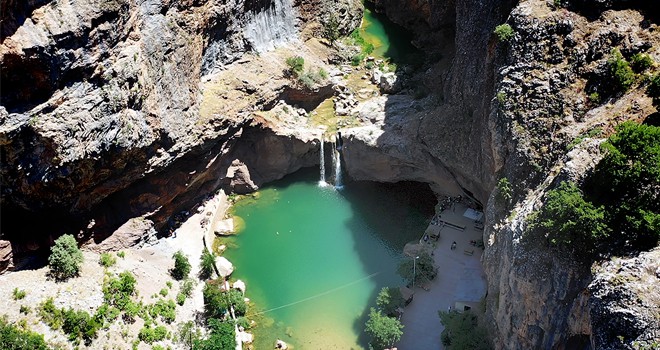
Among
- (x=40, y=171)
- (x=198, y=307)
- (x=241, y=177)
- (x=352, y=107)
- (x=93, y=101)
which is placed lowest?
(x=198, y=307)

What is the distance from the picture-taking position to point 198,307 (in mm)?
45062

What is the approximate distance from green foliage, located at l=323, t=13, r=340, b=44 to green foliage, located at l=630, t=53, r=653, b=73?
97.0 feet

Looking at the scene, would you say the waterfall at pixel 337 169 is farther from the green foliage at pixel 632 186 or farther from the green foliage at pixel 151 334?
the green foliage at pixel 632 186

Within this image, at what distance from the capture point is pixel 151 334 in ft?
136

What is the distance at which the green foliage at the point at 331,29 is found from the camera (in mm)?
59969

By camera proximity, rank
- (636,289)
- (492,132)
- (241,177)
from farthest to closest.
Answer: (241,177)
(492,132)
(636,289)

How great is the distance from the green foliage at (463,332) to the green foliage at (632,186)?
12.3m

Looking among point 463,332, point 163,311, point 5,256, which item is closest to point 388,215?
point 463,332

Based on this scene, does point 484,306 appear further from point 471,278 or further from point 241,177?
point 241,177

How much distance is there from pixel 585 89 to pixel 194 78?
1090 inches

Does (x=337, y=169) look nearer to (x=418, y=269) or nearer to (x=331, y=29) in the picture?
(x=418, y=269)

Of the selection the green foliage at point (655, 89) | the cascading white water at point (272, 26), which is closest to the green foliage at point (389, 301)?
the green foliage at point (655, 89)

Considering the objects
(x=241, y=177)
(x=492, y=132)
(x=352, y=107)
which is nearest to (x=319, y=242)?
(x=241, y=177)

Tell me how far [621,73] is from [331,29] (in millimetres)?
29985
